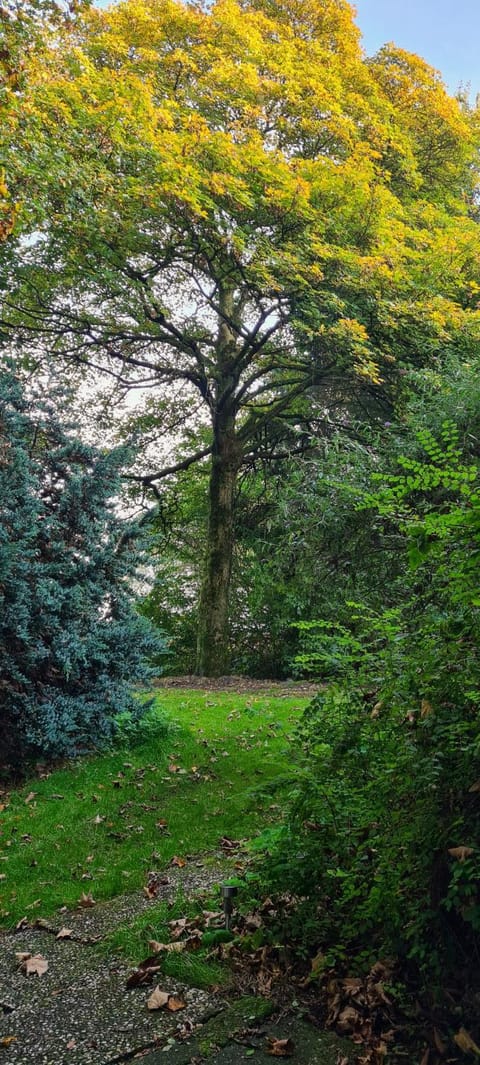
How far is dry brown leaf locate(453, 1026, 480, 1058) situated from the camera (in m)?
2.13

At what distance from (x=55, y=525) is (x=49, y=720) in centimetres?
190

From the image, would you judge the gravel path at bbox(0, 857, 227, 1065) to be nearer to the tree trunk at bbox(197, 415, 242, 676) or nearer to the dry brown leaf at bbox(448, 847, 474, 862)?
the dry brown leaf at bbox(448, 847, 474, 862)

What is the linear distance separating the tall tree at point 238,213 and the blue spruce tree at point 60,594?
12.6 feet

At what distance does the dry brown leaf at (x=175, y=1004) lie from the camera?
2.79 meters

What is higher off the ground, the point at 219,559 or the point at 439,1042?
the point at 219,559

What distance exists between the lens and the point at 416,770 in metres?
2.49

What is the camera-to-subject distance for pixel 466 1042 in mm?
2152

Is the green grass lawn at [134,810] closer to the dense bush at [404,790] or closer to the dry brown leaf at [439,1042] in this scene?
the dense bush at [404,790]

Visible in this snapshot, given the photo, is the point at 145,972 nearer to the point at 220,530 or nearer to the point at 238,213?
the point at 238,213

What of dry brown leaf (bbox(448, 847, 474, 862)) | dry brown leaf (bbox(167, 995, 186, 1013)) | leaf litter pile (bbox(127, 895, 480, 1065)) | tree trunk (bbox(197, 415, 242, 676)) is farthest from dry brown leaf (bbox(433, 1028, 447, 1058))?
tree trunk (bbox(197, 415, 242, 676))

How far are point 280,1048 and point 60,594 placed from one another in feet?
15.2

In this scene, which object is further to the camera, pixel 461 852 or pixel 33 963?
pixel 33 963

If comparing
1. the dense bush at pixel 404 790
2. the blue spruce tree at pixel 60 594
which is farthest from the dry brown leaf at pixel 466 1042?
the blue spruce tree at pixel 60 594

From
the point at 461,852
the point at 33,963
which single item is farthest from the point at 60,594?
the point at 461,852
